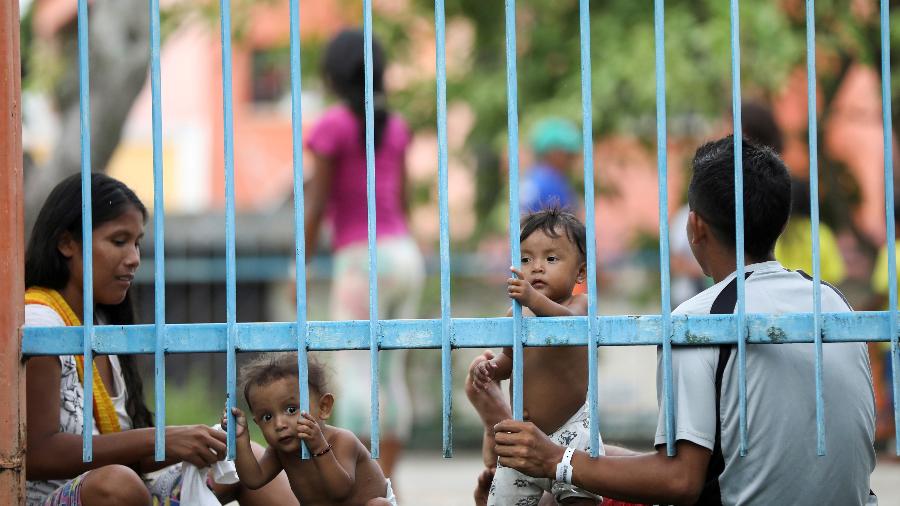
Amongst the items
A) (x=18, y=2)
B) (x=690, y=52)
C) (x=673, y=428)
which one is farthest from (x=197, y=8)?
(x=673, y=428)

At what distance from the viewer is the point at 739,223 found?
3004 mm

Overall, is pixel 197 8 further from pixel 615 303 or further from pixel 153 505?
pixel 153 505

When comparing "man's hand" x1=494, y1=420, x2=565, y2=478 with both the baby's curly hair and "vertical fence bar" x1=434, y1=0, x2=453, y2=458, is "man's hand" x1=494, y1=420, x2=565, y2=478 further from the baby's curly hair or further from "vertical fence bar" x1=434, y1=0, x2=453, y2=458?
the baby's curly hair

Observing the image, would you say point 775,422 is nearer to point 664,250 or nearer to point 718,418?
point 718,418

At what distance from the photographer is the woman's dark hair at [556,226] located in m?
3.71

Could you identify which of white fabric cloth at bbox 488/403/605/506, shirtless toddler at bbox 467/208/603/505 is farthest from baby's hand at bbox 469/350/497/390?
white fabric cloth at bbox 488/403/605/506

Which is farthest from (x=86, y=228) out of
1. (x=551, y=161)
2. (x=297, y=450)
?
(x=551, y=161)

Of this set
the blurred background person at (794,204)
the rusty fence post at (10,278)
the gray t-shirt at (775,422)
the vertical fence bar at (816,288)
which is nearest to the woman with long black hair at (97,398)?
the rusty fence post at (10,278)

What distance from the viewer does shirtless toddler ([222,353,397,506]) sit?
3356mm

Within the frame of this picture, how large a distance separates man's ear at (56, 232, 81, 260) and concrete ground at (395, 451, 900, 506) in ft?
9.15

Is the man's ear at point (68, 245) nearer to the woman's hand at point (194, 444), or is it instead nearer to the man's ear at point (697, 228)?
the woman's hand at point (194, 444)

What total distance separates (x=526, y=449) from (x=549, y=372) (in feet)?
2.25

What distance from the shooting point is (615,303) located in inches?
479

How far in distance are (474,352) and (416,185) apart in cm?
204
